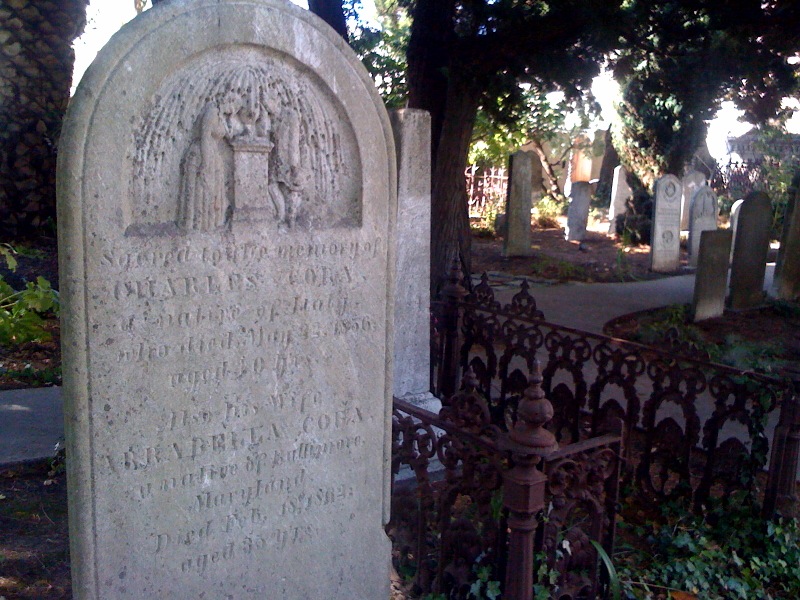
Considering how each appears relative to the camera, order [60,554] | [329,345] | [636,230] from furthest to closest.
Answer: [636,230]
[60,554]
[329,345]

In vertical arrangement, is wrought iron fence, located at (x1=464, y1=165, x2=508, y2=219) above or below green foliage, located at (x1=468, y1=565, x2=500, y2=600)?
above

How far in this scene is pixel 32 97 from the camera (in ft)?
28.0

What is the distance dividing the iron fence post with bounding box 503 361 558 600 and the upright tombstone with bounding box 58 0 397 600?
0.51 metres

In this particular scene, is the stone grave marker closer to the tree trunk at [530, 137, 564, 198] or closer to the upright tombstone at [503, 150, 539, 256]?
the upright tombstone at [503, 150, 539, 256]

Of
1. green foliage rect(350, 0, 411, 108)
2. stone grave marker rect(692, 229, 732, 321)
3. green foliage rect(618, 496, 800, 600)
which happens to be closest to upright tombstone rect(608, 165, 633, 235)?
green foliage rect(350, 0, 411, 108)

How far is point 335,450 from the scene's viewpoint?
2.96 metres

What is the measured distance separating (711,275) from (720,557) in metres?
6.25

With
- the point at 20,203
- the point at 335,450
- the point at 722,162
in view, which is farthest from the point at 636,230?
the point at 335,450

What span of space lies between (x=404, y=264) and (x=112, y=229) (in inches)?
99.2

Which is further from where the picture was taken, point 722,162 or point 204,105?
point 722,162

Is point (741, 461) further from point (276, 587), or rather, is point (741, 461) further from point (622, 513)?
point (276, 587)

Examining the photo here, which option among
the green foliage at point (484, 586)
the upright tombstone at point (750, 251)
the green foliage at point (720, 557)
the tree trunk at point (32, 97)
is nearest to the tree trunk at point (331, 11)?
the tree trunk at point (32, 97)

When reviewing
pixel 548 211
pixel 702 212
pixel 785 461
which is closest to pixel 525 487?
pixel 785 461

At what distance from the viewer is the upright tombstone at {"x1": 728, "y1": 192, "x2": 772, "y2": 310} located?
400 inches
